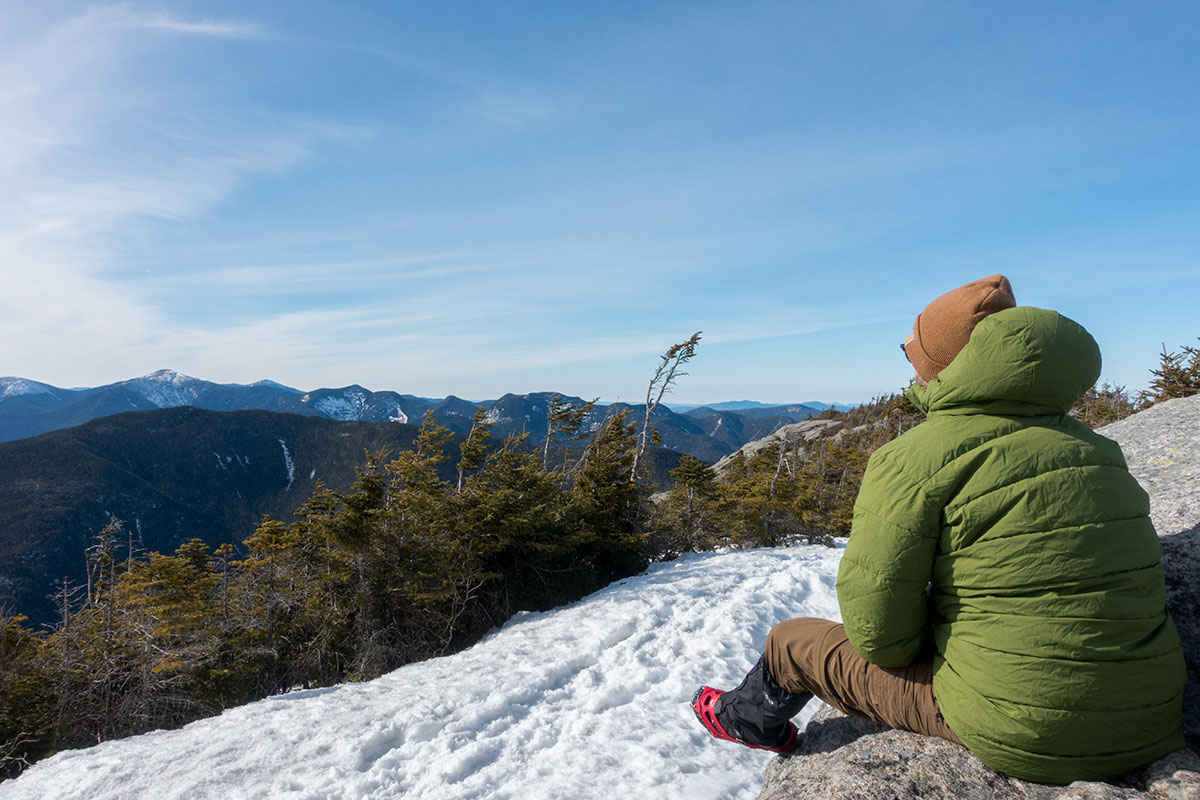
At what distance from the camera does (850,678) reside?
2391 millimetres

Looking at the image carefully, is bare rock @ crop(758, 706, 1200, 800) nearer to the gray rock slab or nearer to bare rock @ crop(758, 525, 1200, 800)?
bare rock @ crop(758, 525, 1200, 800)

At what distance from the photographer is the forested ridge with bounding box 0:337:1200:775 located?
6930mm

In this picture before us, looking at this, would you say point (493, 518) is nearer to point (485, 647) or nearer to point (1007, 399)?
point (485, 647)

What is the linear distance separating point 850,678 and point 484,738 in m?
3.02

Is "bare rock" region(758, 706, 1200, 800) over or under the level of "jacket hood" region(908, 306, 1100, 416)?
under

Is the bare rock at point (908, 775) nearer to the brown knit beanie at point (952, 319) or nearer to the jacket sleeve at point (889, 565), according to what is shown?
the jacket sleeve at point (889, 565)

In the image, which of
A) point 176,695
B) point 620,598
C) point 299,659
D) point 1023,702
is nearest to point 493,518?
point 620,598

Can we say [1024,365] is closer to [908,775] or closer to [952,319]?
[952,319]

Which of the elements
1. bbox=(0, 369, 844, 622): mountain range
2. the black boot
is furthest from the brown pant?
bbox=(0, 369, 844, 622): mountain range

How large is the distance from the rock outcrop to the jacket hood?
1.27 m

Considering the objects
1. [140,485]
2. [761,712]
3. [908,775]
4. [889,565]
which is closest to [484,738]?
[761,712]

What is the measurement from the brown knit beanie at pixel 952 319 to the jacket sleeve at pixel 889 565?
508 mm

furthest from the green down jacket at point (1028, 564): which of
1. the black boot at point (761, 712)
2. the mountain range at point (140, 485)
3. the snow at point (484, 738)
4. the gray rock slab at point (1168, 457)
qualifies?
the mountain range at point (140, 485)

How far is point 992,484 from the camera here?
1.82m
